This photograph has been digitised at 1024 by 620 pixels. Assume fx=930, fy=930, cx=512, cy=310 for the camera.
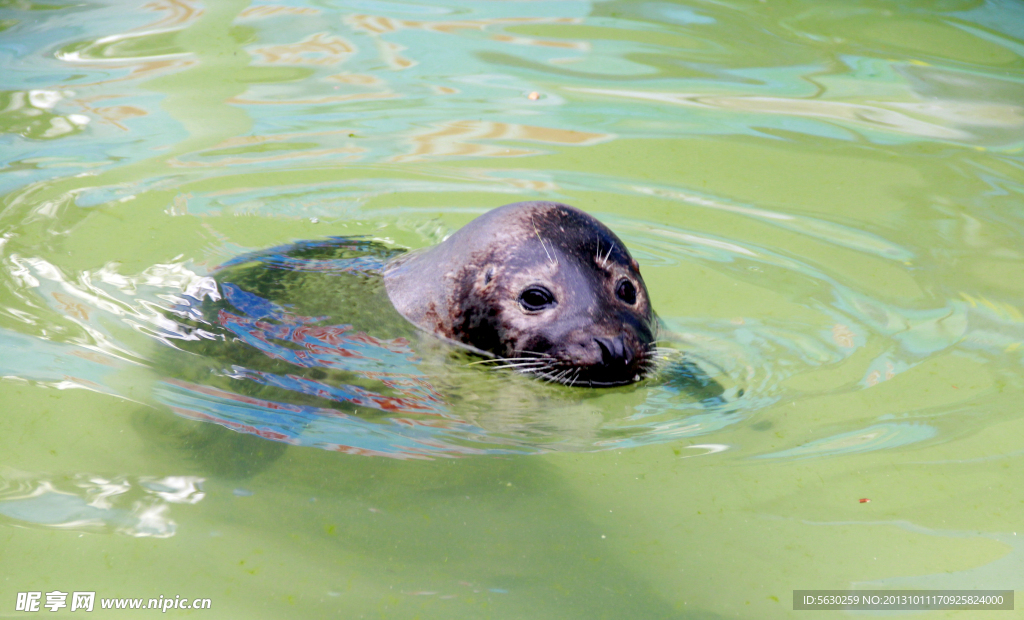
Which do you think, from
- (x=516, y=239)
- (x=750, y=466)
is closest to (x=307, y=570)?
(x=750, y=466)

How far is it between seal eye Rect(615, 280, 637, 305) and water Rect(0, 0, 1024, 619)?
1.44ft

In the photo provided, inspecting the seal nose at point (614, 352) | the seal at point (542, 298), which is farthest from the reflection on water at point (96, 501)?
the seal nose at point (614, 352)

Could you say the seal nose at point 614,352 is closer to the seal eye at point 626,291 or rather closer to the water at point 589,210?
the water at point 589,210

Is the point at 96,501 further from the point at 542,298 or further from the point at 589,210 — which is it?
the point at 589,210

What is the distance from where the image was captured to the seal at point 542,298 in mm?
4082

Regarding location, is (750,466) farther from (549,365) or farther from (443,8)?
(443,8)

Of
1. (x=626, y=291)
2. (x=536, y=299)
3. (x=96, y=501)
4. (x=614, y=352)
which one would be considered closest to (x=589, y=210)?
(x=626, y=291)

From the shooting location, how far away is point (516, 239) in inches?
178

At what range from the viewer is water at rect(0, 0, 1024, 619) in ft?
9.77

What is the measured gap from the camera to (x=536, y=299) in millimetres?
4363

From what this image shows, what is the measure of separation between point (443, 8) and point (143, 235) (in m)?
5.29

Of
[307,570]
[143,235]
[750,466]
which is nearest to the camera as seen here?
[307,570]

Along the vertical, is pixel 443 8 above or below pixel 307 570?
above

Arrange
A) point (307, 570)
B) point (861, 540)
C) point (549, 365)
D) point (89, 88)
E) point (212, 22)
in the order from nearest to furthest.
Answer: point (307, 570) < point (861, 540) < point (549, 365) < point (89, 88) < point (212, 22)
